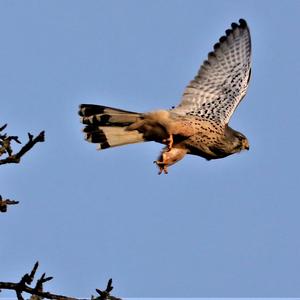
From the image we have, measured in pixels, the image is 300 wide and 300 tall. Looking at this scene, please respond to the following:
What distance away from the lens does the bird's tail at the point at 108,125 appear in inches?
296

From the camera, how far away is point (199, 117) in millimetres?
7898

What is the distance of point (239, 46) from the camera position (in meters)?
8.62

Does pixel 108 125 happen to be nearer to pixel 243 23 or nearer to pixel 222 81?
pixel 222 81

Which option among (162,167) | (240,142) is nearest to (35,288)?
(162,167)

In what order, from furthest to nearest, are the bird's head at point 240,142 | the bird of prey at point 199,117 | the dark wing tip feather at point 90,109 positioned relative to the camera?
1. the bird's head at point 240,142
2. the bird of prey at point 199,117
3. the dark wing tip feather at point 90,109

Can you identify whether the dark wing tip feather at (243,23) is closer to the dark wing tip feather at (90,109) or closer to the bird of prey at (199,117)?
the bird of prey at (199,117)

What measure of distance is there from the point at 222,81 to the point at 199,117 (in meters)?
0.74

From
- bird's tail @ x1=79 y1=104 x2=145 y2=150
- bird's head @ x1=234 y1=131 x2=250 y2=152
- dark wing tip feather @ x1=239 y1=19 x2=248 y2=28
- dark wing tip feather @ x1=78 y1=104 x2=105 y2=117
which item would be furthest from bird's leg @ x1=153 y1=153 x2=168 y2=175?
dark wing tip feather @ x1=239 y1=19 x2=248 y2=28

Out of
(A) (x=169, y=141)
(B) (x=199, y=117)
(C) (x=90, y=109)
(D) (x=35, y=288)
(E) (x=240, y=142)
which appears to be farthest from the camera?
(E) (x=240, y=142)

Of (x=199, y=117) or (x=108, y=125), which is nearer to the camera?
(x=108, y=125)

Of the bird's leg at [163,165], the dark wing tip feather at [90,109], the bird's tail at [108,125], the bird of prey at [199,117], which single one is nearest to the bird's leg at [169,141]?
the bird of prey at [199,117]

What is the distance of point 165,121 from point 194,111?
517 mm

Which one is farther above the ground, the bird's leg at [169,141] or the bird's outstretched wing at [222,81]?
the bird's outstretched wing at [222,81]

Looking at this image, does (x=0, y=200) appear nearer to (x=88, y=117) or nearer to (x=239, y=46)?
(x=88, y=117)
